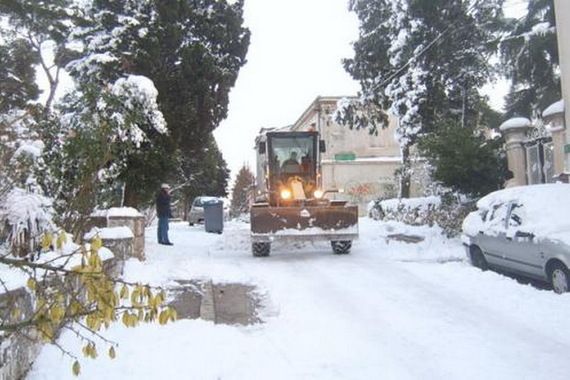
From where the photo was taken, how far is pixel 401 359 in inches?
226

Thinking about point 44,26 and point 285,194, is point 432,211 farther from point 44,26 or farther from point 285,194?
point 44,26

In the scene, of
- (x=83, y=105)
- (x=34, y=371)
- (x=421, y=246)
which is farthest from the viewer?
(x=421, y=246)

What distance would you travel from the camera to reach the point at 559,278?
8.50m

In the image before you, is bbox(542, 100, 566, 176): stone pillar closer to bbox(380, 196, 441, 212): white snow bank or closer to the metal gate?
the metal gate

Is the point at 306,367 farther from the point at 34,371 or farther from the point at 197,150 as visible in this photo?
the point at 197,150

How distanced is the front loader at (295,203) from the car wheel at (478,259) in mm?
2568

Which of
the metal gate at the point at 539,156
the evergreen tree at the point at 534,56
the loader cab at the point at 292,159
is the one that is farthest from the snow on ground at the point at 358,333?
the evergreen tree at the point at 534,56

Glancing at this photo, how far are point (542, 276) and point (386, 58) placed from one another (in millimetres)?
17424

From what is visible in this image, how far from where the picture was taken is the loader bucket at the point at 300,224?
43.0 feet

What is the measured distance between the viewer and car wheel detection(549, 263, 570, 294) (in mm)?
8359

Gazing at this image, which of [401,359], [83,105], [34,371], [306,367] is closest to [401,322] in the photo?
[401,359]

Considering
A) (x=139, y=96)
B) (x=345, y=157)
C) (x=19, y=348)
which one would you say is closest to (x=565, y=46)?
(x=139, y=96)

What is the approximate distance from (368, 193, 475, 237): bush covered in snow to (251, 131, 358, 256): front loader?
3.62 meters

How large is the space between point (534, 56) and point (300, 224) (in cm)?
1015
